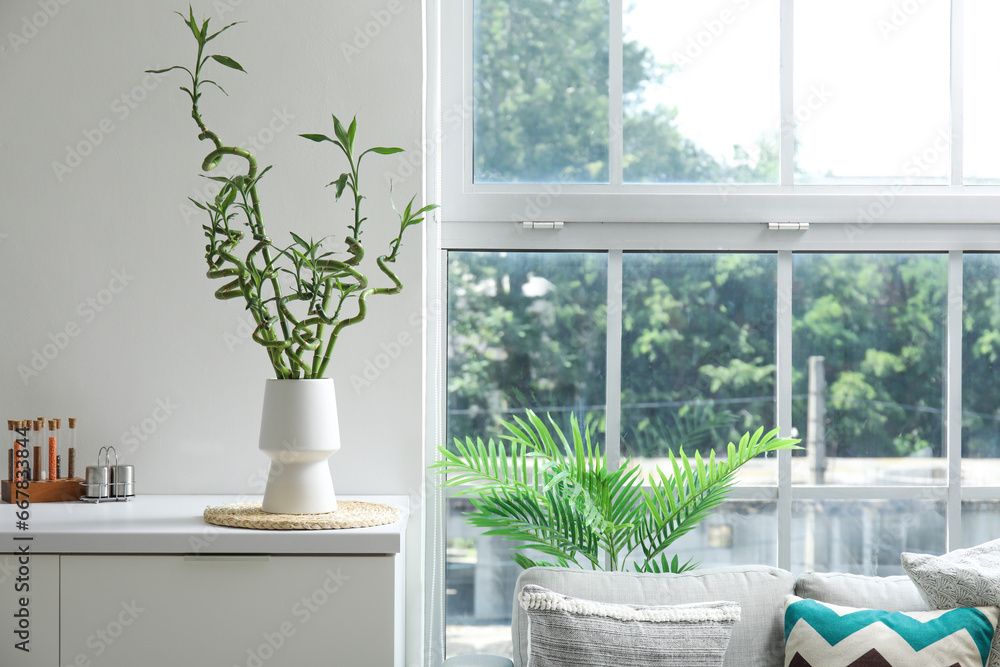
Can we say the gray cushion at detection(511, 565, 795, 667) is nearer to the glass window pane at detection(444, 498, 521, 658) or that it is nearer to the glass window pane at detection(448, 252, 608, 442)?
the glass window pane at detection(444, 498, 521, 658)

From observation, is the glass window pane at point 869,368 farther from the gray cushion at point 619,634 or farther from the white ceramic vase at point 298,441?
the white ceramic vase at point 298,441

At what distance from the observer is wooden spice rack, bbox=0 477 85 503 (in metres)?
1.87

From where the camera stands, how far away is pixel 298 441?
65.4 inches

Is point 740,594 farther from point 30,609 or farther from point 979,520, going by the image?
point 30,609

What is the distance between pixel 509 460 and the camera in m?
2.29

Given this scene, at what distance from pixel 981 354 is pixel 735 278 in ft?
2.37

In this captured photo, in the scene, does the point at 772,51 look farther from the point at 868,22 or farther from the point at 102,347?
the point at 102,347

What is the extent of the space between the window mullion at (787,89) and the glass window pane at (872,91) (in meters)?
0.02

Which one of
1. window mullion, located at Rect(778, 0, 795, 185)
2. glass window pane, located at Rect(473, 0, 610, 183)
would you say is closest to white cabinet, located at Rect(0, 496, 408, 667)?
glass window pane, located at Rect(473, 0, 610, 183)

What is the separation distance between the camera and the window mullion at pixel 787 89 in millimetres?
2254

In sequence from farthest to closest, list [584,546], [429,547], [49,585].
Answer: [429,547], [584,546], [49,585]

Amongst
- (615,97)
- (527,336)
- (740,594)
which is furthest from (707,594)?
(615,97)

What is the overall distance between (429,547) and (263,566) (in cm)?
67

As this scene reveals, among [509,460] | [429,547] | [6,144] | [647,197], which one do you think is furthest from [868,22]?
[6,144]
